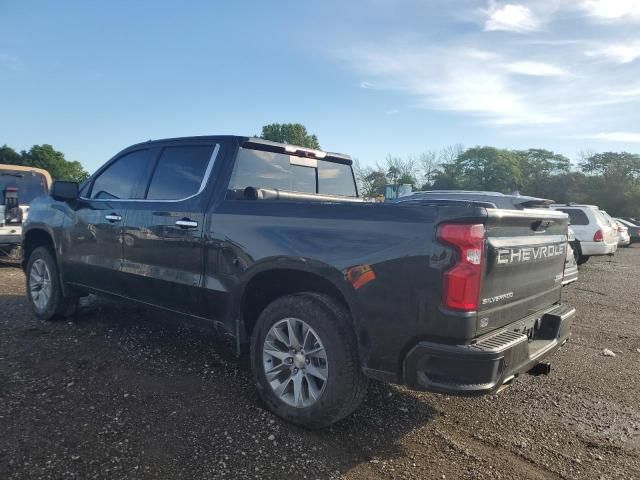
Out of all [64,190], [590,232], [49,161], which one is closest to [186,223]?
[64,190]

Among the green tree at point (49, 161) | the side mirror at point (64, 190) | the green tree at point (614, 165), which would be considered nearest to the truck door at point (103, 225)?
the side mirror at point (64, 190)

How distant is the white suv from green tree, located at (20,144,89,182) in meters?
38.5

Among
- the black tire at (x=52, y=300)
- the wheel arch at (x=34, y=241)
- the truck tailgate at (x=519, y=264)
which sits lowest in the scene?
the black tire at (x=52, y=300)

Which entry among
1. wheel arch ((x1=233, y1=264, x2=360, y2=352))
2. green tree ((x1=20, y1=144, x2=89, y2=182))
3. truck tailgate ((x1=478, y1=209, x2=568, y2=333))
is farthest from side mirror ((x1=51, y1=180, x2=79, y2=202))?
green tree ((x1=20, y1=144, x2=89, y2=182))

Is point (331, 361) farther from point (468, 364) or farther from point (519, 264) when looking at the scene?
point (519, 264)

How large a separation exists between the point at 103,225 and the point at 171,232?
1081 millimetres

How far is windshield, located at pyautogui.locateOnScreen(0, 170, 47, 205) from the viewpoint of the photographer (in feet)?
32.2

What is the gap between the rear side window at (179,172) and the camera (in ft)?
12.9

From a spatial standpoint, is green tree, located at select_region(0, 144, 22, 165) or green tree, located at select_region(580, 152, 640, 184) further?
green tree, located at select_region(580, 152, 640, 184)

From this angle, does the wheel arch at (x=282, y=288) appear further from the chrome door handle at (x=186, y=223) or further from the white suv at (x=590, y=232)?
the white suv at (x=590, y=232)

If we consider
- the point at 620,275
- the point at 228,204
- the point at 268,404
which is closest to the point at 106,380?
the point at 268,404

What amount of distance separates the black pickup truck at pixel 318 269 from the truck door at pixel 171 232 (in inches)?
0.5

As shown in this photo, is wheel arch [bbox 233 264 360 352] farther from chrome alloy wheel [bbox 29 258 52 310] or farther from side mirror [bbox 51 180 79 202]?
chrome alloy wheel [bbox 29 258 52 310]

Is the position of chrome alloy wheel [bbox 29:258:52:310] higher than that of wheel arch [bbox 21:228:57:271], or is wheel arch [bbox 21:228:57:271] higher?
wheel arch [bbox 21:228:57:271]
